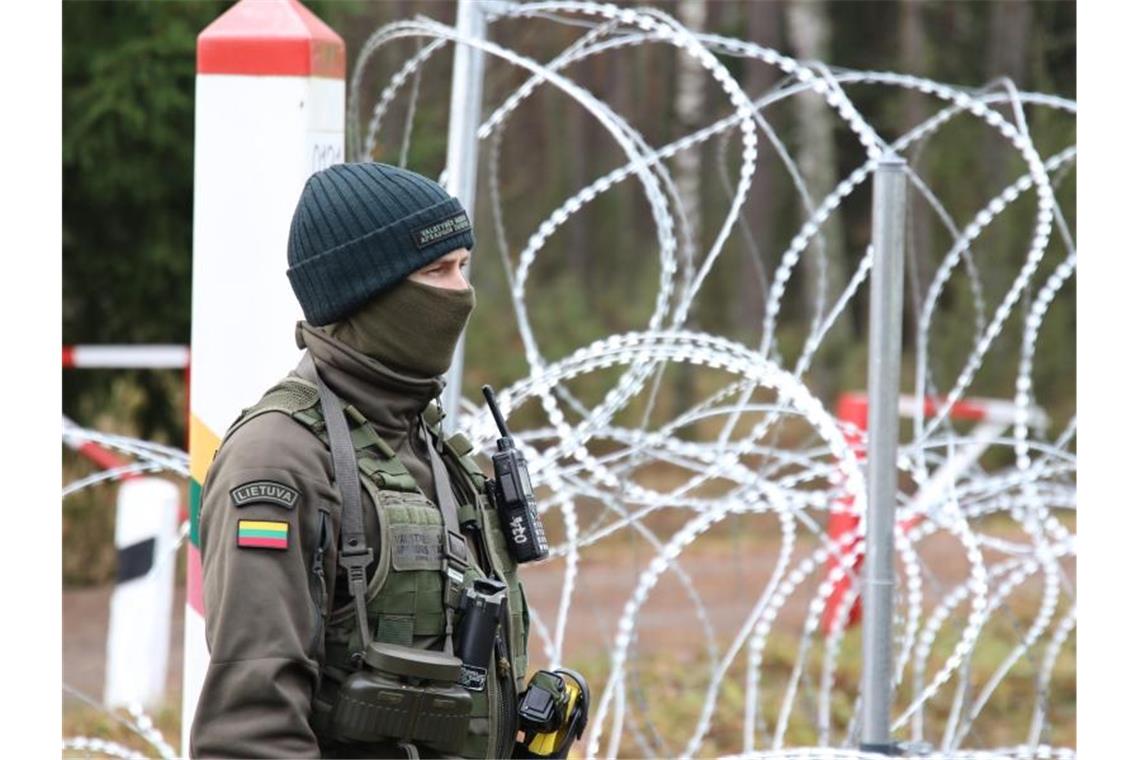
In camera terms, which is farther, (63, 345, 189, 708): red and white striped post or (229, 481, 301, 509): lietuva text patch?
(63, 345, 189, 708): red and white striped post

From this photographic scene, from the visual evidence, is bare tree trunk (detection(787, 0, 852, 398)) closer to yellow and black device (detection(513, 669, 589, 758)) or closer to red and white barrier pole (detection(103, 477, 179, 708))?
red and white barrier pole (detection(103, 477, 179, 708))

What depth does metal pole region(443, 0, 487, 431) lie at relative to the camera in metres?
3.66

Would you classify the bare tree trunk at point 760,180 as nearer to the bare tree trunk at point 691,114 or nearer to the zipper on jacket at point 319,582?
the bare tree trunk at point 691,114

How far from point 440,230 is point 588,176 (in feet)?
72.3

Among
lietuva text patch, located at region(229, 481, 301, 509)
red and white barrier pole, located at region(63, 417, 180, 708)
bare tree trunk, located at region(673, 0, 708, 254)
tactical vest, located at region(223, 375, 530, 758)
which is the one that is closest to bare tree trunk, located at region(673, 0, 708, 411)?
bare tree trunk, located at region(673, 0, 708, 254)

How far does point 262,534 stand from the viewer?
2.09 m

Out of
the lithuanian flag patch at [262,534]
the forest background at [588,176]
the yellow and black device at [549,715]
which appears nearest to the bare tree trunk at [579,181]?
the forest background at [588,176]

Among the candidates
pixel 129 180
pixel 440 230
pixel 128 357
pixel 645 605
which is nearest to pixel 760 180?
pixel 645 605

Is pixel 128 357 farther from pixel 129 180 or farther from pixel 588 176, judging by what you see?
pixel 588 176

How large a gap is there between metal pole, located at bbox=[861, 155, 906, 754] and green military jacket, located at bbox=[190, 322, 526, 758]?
138 centimetres

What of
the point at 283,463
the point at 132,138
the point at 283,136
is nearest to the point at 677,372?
the point at 132,138

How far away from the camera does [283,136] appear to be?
3359mm

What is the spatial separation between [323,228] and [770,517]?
12036 millimetres

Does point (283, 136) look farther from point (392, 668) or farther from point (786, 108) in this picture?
point (786, 108)
